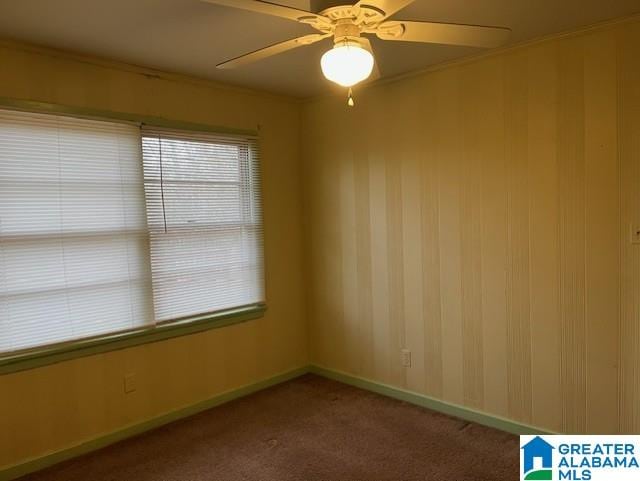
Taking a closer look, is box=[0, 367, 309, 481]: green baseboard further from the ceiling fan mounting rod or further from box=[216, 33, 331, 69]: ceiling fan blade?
the ceiling fan mounting rod

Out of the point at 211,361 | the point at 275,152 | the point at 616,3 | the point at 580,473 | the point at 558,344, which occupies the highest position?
the point at 616,3

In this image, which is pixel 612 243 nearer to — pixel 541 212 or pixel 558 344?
pixel 541 212

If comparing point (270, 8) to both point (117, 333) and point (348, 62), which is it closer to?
point (348, 62)

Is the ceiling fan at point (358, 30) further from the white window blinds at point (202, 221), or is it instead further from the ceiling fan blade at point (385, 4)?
the white window blinds at point (202, 221)

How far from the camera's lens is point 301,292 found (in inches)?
160

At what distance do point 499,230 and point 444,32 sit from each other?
1.43m

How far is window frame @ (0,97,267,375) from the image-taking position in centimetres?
255

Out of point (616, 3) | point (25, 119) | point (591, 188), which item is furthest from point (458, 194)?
point (25, 119)

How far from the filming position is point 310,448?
9.14 ft

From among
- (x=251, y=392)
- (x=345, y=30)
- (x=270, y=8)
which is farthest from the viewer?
(x=251, y=392)

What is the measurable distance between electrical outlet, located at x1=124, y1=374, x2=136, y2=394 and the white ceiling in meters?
1.98

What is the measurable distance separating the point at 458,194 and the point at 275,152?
1547mm

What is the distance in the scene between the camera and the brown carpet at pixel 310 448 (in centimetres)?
252

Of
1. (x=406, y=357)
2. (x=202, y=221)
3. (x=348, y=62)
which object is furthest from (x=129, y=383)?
(x=348, y=62)
